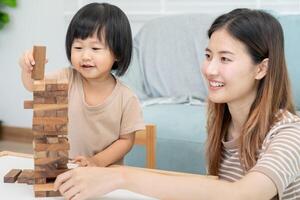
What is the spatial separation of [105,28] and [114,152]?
0.34 m

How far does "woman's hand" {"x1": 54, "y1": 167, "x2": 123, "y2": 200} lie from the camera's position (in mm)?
826

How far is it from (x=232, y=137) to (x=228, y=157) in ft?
0.17

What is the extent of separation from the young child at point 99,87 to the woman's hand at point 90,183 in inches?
16.0

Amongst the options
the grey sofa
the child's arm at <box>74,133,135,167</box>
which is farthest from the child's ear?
the grey sofa

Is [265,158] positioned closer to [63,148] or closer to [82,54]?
[63,148]

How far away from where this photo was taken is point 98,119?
1.32 meters

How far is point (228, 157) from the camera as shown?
1.18 m

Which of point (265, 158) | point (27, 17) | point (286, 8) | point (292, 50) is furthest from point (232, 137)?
point (27, 17)

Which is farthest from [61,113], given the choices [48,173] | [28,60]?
[28,60]

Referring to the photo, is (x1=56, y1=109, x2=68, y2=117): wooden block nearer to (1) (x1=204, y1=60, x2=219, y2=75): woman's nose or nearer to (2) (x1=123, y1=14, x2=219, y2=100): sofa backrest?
(1) (x1=204, y1=60, x2=219, y2=75): woman's nose

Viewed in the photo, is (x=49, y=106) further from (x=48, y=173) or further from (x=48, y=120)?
(x=48, y=173)

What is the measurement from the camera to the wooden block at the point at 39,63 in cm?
91

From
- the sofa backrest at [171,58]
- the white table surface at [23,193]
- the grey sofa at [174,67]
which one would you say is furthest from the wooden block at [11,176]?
the sofa backrest at [171,58]

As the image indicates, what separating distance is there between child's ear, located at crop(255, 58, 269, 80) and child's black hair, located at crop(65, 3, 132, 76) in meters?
0.40
